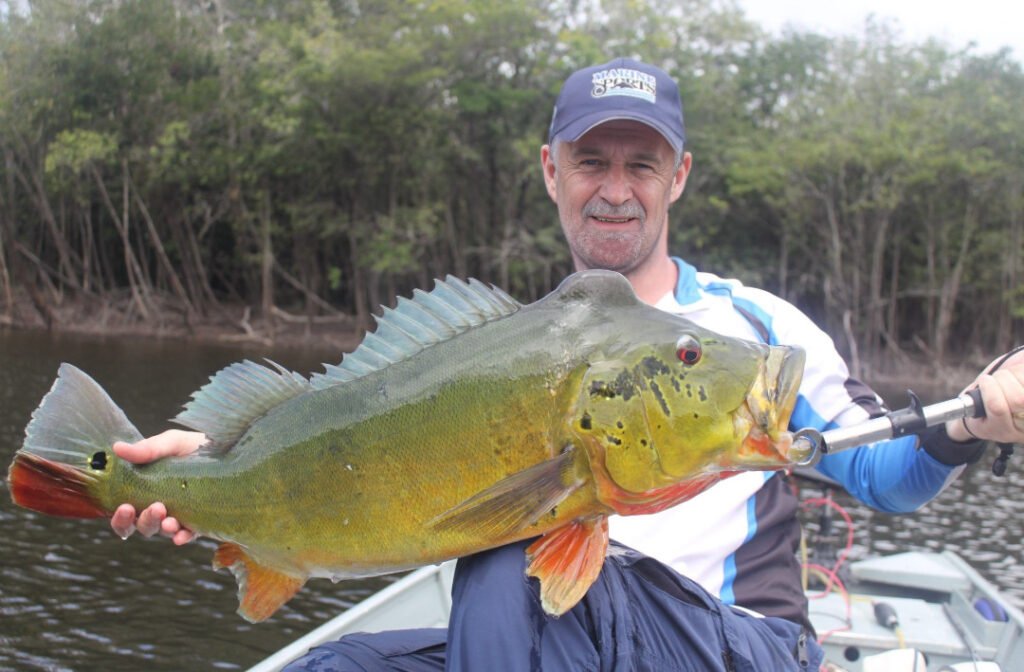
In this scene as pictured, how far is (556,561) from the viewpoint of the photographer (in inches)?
85.1

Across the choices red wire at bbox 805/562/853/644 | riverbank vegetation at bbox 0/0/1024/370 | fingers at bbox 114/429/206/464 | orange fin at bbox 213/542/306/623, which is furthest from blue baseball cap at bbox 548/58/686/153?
riverbank vegetation at bbox 0/0/1024/370

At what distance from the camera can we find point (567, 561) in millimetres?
2158

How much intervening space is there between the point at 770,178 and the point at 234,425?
1081 inches

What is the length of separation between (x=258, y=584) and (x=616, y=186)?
1.96 metres

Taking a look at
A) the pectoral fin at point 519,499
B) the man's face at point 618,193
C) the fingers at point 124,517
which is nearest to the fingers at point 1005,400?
the pectoral fin at point 519,499

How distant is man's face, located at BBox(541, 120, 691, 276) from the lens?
11.5 ft

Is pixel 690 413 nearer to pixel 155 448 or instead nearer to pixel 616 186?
pixel 155 448

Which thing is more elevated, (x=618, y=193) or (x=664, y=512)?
(x=618, y=193)

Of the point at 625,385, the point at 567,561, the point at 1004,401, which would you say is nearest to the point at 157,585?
the point at 567,561

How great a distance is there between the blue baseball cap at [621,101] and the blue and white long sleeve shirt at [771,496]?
694 mm

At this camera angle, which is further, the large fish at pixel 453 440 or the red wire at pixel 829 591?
the red wire at pixel 829 591

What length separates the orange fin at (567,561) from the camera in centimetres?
213

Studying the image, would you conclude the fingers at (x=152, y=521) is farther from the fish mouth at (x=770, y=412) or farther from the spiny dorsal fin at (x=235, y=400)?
the fish mouth at (x=770, y=412)

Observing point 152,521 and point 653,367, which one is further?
point 152,521
